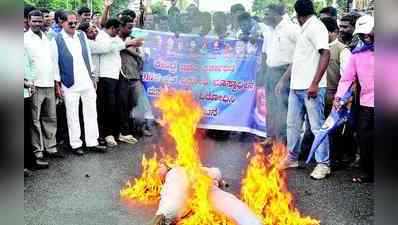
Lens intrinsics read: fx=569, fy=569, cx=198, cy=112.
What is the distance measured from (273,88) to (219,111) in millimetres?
423

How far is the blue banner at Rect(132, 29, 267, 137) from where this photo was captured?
3.53m

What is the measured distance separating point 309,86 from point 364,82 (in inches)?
19.6

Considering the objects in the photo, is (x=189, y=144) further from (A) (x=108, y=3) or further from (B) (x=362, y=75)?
(B) (x=362, y=75)

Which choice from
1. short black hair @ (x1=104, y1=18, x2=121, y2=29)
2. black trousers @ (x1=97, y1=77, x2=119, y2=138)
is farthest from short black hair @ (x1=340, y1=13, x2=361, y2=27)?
black trousers @ (x1=97, y1=77, x2=119, y2=138)

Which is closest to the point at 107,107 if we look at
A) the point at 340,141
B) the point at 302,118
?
the point at 302,118

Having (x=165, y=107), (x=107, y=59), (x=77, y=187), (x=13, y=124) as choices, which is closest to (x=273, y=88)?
(x=165, y=107)

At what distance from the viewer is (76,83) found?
3742 millimetres

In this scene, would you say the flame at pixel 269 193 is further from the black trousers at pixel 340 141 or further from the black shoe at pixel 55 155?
the black shoe at pixel 55 155

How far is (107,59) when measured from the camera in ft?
12.4

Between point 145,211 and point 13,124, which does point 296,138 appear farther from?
point 13,124

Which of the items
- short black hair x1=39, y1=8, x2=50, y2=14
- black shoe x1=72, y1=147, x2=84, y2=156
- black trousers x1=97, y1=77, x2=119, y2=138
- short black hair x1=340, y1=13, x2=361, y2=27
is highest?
short black hair x1=39, y1=8, x2=50, y2=14

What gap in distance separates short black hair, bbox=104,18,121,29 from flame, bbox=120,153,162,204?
83 cm

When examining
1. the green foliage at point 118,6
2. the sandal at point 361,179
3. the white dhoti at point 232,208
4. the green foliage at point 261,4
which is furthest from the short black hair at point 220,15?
the sandal at point 361,179

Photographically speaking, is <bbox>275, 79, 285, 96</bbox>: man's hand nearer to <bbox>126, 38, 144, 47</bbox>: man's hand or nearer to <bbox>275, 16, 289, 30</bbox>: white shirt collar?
<bbox>275, 16, 289, 30</bbox>: white shirt collar
